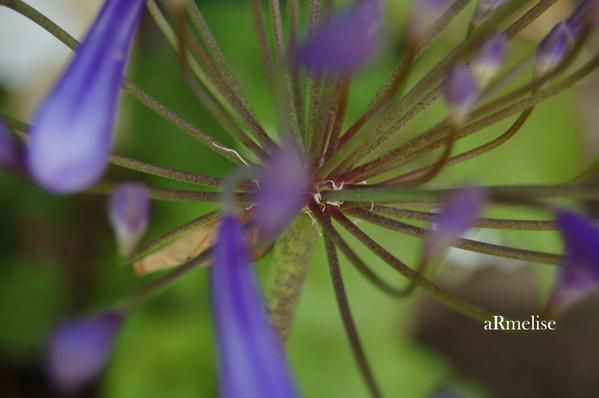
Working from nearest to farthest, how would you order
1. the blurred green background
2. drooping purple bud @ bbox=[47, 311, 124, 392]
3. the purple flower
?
the purple flower < drooping purple bud @ bbox=[47, 311, 124, 392] < the blurred green background

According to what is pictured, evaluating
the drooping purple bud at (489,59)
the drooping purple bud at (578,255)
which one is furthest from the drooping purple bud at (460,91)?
the drooping purple bud at (578,255)

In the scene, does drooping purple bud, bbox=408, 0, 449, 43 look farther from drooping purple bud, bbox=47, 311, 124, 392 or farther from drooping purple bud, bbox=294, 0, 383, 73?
drooping purple bud, bbox=47, 311, 124, 392

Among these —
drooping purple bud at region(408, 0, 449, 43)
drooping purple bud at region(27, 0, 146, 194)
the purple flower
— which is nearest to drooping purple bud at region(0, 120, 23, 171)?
drooping purple bud at region(27, 0, 146, 194)

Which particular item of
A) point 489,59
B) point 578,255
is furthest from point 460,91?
point 578,255

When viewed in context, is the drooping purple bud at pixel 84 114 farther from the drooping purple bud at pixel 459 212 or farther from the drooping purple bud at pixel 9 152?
the drooping purple bud at pixel 459 212

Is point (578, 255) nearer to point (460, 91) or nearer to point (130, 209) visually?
point (460, 91)

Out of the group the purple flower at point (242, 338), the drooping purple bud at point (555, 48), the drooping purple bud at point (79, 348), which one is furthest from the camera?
the drooping purple bud at point (555, 48)

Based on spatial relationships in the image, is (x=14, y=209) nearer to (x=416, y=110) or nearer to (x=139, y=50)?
(x=139, y=50)
